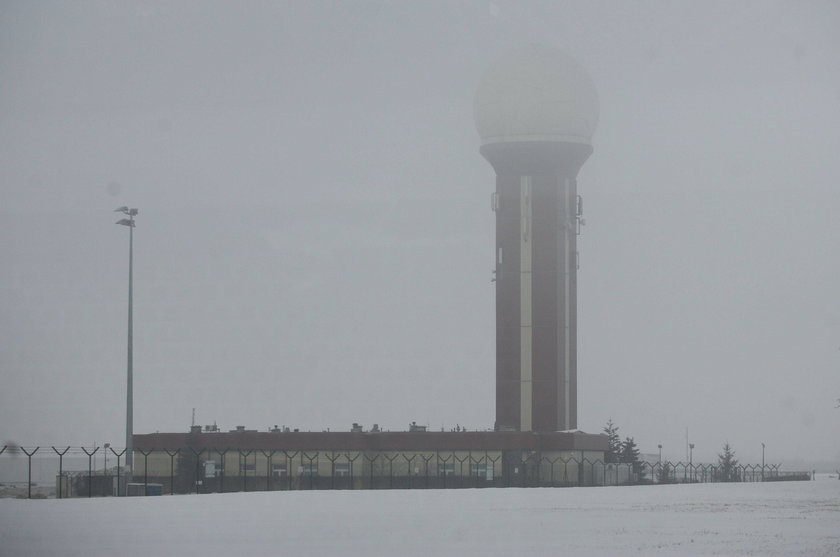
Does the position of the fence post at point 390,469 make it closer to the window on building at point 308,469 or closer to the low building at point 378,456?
the low building at point 378,456

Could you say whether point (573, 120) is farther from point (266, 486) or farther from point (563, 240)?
point (266, 486)

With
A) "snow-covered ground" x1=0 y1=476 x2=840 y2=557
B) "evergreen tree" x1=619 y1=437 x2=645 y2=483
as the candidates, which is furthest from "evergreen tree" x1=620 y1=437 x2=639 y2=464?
"snow-covered ground" x1=0 y1=476 x2=840 y2=557

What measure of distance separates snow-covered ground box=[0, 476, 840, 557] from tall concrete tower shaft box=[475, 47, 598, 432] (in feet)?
152

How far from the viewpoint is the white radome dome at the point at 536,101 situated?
10888cm


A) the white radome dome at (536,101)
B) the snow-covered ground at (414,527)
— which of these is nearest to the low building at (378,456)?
the white radome dome at (536,101)

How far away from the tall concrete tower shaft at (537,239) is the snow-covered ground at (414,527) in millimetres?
46188

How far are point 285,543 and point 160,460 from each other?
67556 mm

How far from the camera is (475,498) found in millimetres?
63031

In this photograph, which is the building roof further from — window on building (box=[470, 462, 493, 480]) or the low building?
window on building (box=[470, 462, 493, 480])

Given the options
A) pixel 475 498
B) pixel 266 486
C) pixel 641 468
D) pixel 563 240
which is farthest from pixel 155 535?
pixel 641 468

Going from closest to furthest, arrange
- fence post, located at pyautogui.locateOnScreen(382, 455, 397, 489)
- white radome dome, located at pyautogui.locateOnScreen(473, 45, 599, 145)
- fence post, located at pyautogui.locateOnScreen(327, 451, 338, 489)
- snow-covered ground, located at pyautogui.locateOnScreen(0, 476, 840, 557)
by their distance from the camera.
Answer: snow-covered ground, located at pyautogui.locateOnScreen(0, 476, 840, 557) < fence post, located at pyautogui.locateOnScreen(382, 455, 397, 489) < fence post, located at pyautogui.locateOnScreen(327, 451, 338, 489) < white radome dome, located at pyautogui.locateOnScreen(473, 45, 599, 145)

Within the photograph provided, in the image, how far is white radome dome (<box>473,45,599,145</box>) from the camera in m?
109

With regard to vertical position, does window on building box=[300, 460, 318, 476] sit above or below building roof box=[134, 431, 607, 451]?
below

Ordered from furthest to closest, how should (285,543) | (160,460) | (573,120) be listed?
(573,120), (160,460), (285,543)
